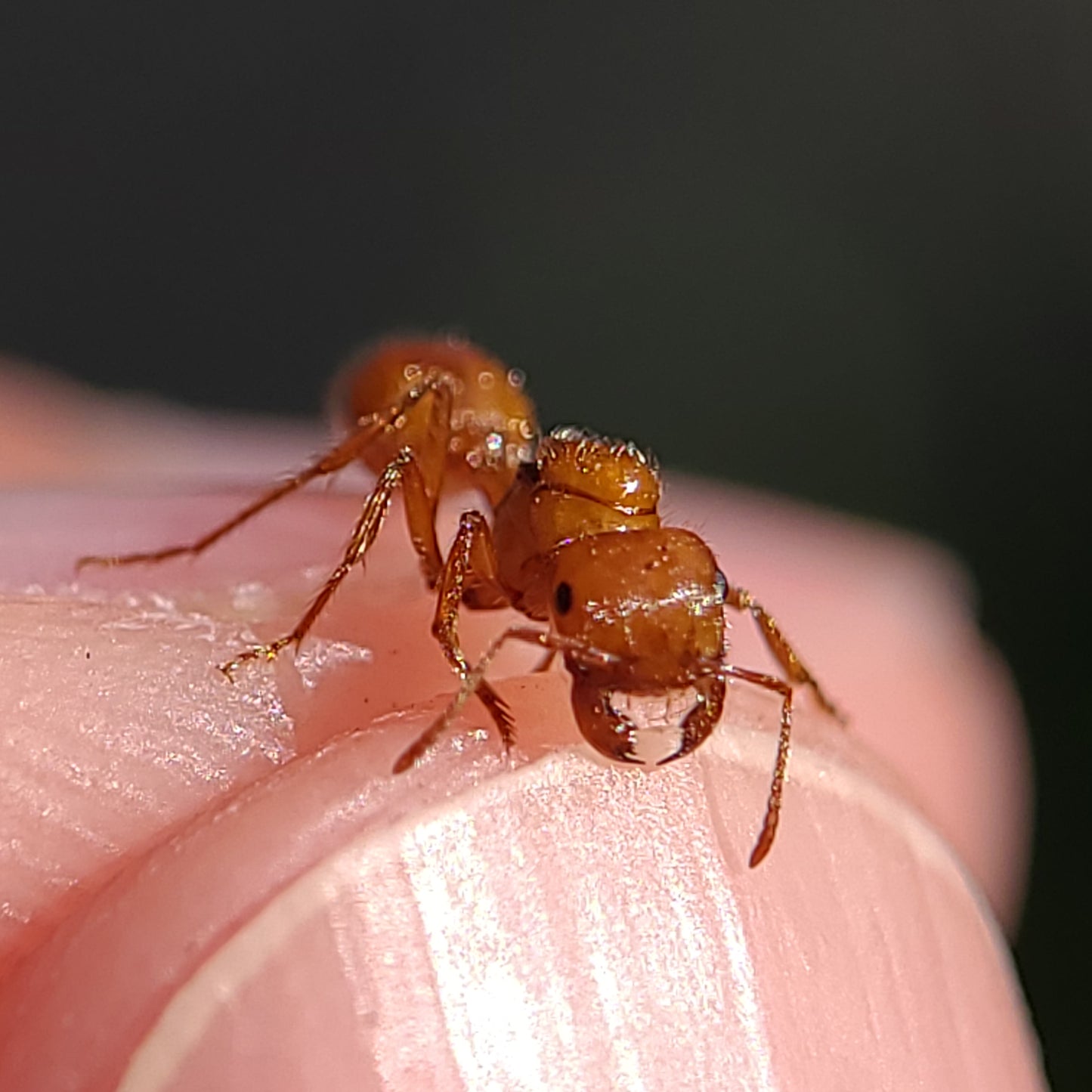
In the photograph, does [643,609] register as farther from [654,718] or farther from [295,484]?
[295,484]

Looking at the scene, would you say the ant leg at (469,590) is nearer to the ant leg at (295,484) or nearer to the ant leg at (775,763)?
the ant leg at (295,484)

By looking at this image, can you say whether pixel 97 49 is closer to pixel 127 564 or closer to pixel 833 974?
pixel 127 564

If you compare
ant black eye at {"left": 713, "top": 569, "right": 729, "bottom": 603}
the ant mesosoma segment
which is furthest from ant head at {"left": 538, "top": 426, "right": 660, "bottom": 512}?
ant black eye at {"left": 713, "top": 569, "right": 729, "bottom": 603}

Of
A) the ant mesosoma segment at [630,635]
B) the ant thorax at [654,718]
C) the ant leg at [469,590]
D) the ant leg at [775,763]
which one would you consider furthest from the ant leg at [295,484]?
the ant leg at [775,763]

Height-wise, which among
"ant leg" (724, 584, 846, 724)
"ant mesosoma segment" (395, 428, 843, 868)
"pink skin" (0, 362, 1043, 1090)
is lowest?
"pink skin" (0, 362, 1043, 1090)

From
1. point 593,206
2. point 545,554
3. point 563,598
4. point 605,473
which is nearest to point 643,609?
point 563,598

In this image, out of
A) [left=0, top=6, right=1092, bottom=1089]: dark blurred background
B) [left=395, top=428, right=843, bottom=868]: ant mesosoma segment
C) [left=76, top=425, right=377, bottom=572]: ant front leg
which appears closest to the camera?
[left=395, top=428, right=843, bottom=868]: ant mesosoma segment

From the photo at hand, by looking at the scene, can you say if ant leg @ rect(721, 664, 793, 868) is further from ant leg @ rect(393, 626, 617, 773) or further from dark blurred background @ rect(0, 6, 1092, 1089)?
dark blurred background @ rect(0, 6, 1092, 1089)
